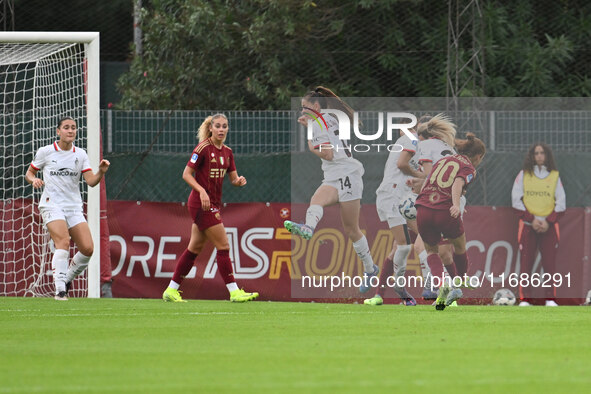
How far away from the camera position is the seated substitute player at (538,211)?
14.8 m

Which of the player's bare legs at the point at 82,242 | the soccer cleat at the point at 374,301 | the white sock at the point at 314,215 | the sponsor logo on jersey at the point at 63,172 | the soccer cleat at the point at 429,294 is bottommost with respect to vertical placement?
the soccer cleat at the point at 374,301

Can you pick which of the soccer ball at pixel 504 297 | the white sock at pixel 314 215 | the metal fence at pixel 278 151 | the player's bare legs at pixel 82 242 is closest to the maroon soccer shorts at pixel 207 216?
the player's bare legs at pixel 82 242

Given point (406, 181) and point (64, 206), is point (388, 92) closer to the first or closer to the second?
point (406, 181)

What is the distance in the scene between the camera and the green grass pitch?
670 centimetres

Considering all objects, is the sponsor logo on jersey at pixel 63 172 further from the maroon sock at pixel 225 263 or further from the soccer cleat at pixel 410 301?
the soccer cleat at pixel 410 301

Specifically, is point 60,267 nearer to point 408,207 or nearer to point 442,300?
point 408,207

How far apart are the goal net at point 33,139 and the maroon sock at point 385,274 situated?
372cm

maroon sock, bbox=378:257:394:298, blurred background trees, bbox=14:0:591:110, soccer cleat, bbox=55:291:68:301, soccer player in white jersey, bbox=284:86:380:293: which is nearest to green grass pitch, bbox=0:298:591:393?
soccer cleat, bbox=55:291:68:301

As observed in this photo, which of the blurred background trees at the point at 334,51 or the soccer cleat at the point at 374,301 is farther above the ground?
the blurred background trees at the point at 334,51

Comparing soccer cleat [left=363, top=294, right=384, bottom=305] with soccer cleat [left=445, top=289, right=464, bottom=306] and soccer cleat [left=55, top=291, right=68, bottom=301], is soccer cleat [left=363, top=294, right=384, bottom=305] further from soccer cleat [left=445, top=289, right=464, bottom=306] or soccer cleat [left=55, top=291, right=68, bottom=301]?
soccer cleat [left=55, top=291, right=68, bottom=301]

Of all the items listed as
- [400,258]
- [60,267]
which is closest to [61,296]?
[60,267]

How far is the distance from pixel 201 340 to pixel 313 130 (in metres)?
6.11

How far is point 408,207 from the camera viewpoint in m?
14.3

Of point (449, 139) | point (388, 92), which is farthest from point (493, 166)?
point (388, 92)
